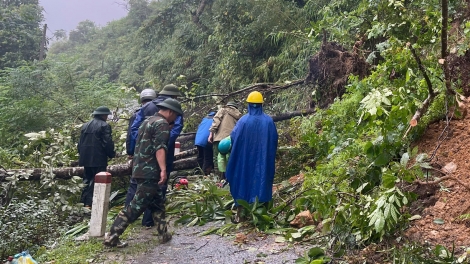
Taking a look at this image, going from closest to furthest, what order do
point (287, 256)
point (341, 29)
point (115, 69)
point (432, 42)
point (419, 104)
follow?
point (287, 256)
point (419, 104)
point (432, 42)
point (341, 29)
point (115, 69)

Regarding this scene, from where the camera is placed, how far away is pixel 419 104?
17.5 ft

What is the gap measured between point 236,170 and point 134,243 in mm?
1614

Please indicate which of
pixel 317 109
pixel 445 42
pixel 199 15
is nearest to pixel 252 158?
pixel 317 109

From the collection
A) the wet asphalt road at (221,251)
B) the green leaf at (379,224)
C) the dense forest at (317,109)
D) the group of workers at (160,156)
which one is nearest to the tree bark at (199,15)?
the dense forest at (317,109)

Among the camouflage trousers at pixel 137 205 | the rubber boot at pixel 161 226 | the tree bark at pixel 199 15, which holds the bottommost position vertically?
the rubber boot at pixel 161 226

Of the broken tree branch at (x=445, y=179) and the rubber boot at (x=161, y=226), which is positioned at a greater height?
the broken tree branch at (x=445, y=179)

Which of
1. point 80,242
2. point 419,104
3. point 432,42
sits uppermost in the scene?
point 432,42

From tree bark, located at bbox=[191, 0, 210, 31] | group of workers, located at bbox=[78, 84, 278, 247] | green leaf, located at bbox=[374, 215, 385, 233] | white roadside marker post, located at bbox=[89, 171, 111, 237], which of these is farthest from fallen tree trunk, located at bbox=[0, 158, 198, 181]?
tree bark, located at bbox=[191, 0, 210, 31]

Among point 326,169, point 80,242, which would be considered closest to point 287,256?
point 326,169

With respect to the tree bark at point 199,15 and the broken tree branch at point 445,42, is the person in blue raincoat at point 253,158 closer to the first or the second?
the broken tree branch at point 445,42

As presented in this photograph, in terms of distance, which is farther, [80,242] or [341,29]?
[341,29]

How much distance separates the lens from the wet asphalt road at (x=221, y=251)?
4.98m

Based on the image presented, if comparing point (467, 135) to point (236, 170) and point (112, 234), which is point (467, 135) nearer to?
point (236, 170)

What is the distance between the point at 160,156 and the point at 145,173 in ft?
0.87
